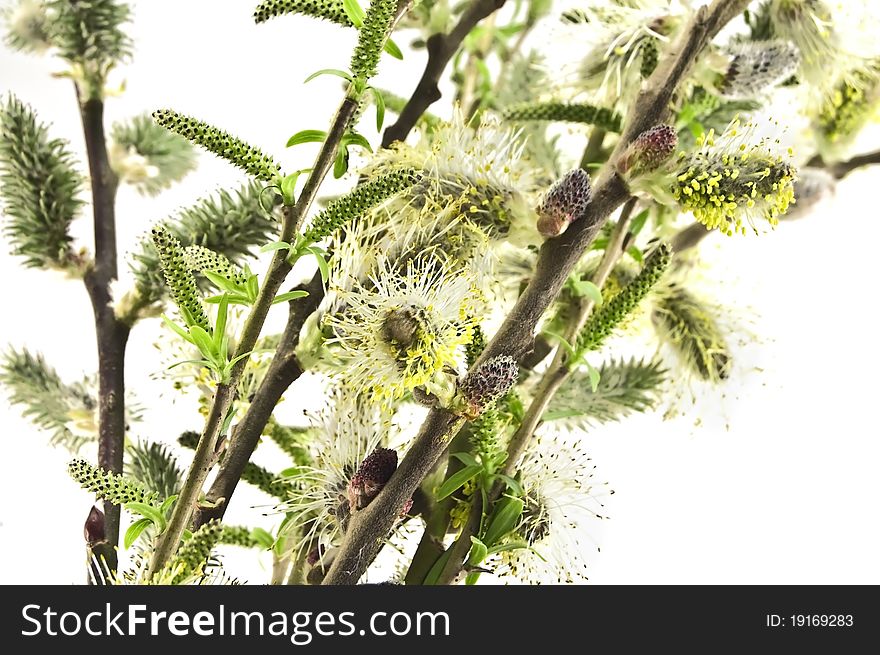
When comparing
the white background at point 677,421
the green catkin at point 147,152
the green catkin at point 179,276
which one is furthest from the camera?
the white background at point 677,421

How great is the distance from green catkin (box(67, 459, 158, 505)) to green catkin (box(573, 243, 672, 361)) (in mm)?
218

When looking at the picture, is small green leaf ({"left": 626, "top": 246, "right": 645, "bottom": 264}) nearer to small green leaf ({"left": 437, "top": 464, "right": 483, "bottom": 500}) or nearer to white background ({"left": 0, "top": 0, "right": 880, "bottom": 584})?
small green leaf ({"left": 437, "top": 464, "right": 483, "bottom": 500})

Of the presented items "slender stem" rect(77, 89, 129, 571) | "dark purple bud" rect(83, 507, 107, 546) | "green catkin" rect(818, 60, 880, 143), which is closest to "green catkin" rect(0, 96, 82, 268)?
"slender stem" rect(77, 89, 129, 571)

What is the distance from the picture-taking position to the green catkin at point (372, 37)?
0.33 metres

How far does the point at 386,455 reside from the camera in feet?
1.32

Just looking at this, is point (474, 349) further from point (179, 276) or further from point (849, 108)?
point (849, 108)

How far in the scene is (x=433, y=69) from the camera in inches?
19.8

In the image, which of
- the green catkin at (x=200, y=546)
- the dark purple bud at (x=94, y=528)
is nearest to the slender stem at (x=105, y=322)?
the dark purple bud at (x=94, y=528)

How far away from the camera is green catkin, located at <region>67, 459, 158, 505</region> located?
1.06ft

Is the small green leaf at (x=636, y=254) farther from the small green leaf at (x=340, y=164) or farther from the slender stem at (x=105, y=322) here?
the slender stem at (x=105, y=322)

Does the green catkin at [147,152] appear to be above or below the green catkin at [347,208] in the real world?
above

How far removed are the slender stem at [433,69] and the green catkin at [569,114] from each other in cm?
5

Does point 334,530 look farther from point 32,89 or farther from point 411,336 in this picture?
point 32,89

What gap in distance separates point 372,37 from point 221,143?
72 millimetres
